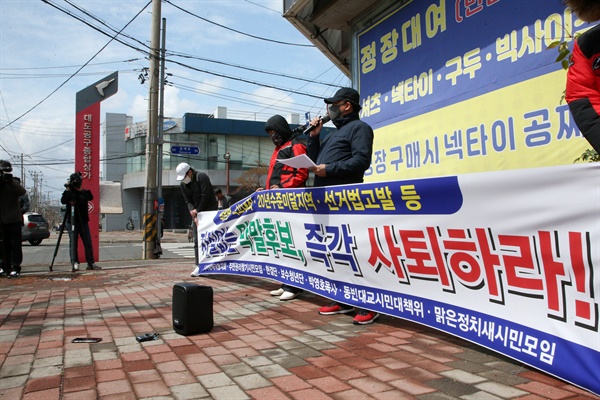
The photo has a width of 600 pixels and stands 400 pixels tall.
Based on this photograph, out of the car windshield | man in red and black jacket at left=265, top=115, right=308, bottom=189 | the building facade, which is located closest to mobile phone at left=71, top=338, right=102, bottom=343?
man in red and black jacket at left=265, top=115, right=308, bottom=189

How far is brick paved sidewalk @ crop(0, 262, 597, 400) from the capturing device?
2.35 metres

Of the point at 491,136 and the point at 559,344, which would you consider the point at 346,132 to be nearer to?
the point at 491,136

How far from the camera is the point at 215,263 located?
6121 mm

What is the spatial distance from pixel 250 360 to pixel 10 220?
6323 mm

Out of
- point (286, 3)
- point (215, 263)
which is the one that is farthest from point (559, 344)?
point (286, 3)

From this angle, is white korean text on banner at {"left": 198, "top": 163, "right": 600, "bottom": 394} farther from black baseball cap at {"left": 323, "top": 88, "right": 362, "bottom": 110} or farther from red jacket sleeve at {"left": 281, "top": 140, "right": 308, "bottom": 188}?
black baseball cap at {"left": 323, "top": 88, "right": 362, "bottom": 110}

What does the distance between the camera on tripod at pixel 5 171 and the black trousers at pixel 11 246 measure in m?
0.73


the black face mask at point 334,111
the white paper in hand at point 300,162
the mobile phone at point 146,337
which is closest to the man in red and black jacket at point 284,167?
the black face mask at point 334,111

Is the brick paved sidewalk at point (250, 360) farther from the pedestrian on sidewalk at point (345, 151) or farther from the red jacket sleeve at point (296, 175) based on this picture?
the red jacket sleeve at point (296, 175)

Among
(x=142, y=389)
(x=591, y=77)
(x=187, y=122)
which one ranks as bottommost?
(x=142, y=389)

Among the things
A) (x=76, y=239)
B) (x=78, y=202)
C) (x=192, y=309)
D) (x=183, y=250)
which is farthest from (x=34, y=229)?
(x=192, y=309)

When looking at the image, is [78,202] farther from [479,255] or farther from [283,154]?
[479,255]

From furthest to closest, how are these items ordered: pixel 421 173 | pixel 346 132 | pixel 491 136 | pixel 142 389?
1. pixel 421 173
2. pixel 491 136
3. pixel 346 132
4. pixel 142 389

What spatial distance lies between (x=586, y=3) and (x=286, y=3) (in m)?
6.52
